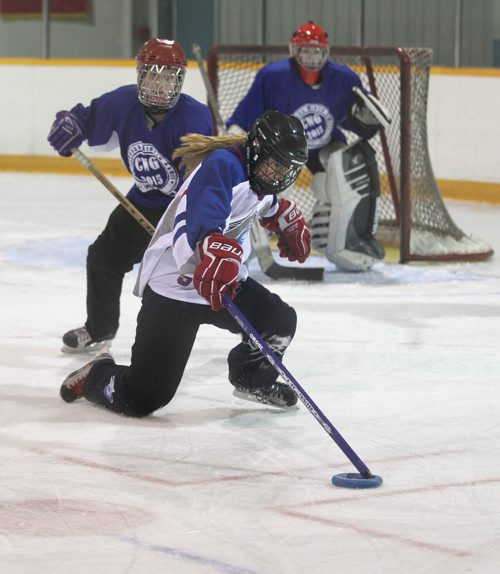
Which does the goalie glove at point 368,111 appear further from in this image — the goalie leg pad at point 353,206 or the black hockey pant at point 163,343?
the black hockey pant at point 163,343

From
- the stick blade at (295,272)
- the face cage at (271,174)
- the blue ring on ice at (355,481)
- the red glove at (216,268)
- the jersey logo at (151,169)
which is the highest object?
the face cage at (271,174)

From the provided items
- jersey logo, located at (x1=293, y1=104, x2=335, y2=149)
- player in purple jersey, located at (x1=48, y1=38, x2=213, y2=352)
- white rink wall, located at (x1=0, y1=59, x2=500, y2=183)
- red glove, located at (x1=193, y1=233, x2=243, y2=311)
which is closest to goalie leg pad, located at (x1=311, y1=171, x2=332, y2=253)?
jersey logo, located at (x1=293, y1=104, x2=335, y2=149)

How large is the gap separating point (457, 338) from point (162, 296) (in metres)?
1.44

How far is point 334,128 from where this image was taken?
581 centimetres

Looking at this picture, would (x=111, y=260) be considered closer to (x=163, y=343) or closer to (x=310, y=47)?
(x=163, y=343)

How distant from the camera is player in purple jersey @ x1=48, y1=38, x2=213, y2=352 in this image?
3844 millimetres

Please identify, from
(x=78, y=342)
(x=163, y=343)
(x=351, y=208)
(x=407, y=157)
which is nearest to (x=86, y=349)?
(x=78, y=342)

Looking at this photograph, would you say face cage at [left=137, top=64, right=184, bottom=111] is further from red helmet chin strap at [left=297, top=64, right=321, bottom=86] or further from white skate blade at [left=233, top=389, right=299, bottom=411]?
red helmet chin strap at [left=297, top=64, right=321, bottom=86]

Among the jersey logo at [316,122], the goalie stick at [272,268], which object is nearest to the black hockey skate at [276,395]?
the goalie stick at [272,268]

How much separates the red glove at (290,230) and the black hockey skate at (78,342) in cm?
91

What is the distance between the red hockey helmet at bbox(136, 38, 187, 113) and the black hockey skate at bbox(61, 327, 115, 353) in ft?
2.41

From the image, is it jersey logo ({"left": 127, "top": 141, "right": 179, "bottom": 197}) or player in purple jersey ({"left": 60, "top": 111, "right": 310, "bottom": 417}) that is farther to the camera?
jersey logo ({"left": 127, "top": 141, "right": 179, "bottom": 197})

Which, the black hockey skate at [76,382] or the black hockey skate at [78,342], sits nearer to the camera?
the black hockey skate at [76,382]

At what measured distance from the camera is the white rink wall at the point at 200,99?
8.02 m
